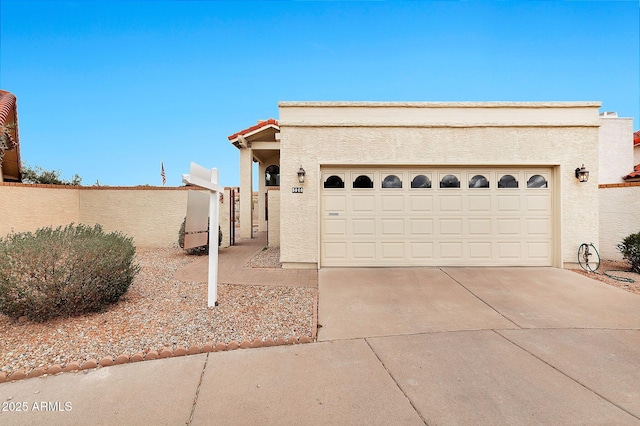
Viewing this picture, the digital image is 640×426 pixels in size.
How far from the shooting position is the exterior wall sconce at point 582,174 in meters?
6.78

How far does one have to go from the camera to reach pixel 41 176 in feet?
49.6

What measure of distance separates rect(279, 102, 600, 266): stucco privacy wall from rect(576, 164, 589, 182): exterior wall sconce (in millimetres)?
118

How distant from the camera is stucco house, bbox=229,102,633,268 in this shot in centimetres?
699

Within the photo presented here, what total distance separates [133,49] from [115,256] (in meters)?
11.2

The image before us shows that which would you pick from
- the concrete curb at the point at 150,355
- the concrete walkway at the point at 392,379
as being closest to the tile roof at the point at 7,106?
the concrete curb at the point at 150,355

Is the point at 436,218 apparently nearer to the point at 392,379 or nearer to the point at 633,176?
the point at 392,379

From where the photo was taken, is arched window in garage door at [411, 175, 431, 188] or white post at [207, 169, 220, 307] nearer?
white post at [207, 169, 220, 307]

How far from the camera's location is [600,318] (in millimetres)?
4273

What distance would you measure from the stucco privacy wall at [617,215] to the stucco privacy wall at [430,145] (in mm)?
1893

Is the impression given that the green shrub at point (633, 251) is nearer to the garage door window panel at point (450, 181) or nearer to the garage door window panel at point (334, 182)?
the garage door window panel at point (450, 181)

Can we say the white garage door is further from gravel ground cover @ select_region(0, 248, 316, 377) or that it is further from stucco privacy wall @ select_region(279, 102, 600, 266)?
gravel ground cover @ select_region(0, 248, 316, 377)

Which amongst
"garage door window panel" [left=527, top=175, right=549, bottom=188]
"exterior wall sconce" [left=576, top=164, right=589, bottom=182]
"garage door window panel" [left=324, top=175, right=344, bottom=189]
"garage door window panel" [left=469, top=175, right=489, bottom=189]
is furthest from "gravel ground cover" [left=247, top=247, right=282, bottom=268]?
"exterior wall sconce" [left=576, top=164, right=589, bottom=182]

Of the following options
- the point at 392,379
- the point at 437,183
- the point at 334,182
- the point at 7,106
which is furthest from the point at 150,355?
the point at 7,106

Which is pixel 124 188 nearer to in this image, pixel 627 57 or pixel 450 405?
pixel 450 405
